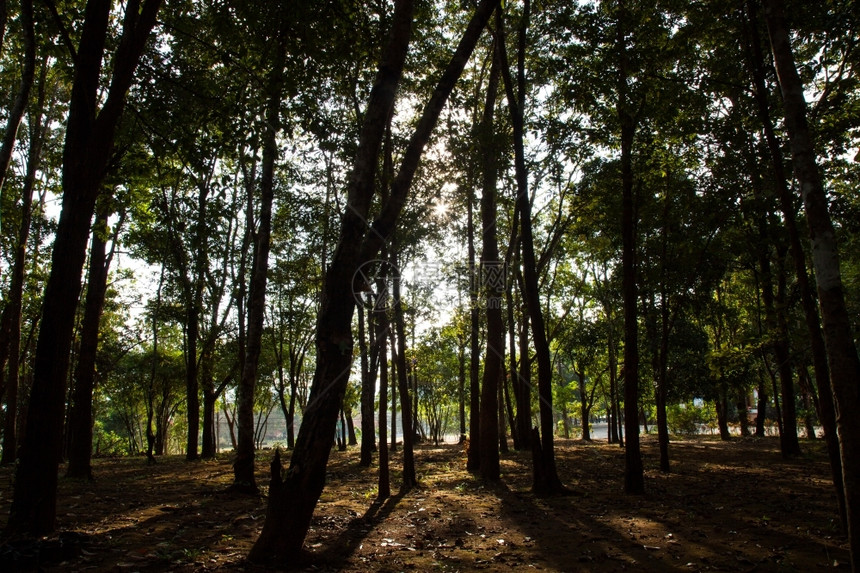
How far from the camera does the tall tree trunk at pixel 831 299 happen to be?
4516 millimetres

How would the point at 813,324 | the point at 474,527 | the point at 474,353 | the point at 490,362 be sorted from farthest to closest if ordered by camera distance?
the point at 474,353
the point at 490,362
the point at 474,527
the point at 813,324

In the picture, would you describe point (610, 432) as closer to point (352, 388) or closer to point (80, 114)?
point (352, 388)

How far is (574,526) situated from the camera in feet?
27.4

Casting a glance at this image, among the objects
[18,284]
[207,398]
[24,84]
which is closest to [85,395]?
[18,284]

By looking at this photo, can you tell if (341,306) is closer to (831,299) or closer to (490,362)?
(831,299)

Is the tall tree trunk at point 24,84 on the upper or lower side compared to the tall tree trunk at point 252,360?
upper

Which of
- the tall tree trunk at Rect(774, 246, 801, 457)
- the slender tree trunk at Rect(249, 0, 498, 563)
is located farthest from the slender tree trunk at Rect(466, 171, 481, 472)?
the slender tree trunk at Rect(249, 0, 498, 563)

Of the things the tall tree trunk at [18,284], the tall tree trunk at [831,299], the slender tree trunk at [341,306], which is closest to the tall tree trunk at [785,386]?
the tall tree trunk at [831,299]

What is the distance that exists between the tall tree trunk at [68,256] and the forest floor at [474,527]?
0.64 meters

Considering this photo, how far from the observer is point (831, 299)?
188 inches

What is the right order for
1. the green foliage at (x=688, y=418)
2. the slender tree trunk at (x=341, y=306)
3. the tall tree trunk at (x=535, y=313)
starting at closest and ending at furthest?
the slender tree trunk at (x=341, y=306) → the tall tree trunk at (x=535, y=313) → the green foliage at (x=688, y=418)

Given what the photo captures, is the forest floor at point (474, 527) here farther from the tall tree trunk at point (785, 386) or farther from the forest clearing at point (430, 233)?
the tall tree trunk at point (785, 386)

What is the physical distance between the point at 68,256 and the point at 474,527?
23.8ft

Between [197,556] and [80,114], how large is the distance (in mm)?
5565
